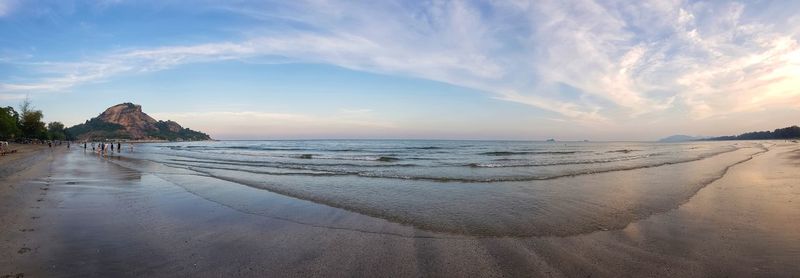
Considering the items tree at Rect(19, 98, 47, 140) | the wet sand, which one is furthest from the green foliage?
the wet sand

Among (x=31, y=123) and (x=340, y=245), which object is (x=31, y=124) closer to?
(x=31, y=123)

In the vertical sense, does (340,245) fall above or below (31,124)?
below

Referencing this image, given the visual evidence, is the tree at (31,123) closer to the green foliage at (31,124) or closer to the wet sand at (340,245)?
the green foliage at (31,124)

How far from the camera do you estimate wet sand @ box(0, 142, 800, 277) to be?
4969 mm

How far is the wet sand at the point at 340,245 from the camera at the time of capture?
497 cm

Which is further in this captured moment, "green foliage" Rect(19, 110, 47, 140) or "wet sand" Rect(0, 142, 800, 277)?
"green foliage" Rect(19, 110, 47, 140)

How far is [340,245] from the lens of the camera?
20.6 feet

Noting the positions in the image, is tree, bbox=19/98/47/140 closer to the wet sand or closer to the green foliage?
the green foliage

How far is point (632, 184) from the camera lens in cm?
1520

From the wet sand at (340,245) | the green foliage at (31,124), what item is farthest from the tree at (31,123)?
the wet sand at (340,245)

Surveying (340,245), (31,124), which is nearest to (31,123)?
(31,124)

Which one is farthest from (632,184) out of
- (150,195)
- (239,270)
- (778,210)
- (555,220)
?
(150,195)

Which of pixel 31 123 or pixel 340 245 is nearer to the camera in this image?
pixel 340 245

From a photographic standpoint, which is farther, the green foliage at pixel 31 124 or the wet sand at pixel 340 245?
the green foliage at pixel 31 124
